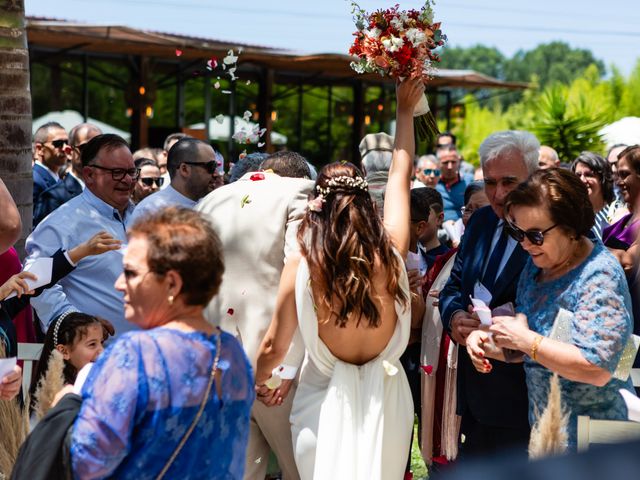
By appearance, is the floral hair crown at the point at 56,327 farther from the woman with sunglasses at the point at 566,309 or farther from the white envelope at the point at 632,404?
the white envelope at the point at 632,404

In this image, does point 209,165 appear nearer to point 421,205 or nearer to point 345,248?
point 421,205

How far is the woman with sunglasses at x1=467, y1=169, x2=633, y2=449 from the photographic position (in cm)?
368

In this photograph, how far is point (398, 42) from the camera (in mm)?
4391

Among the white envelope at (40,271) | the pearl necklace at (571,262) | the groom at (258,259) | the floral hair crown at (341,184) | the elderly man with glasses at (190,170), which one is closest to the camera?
the pearl necklace at (571,262)

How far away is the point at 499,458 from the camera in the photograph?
1092 millimetres

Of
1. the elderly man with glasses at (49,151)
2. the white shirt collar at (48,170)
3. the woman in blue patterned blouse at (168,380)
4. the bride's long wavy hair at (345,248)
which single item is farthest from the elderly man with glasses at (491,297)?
the white shirt collar at (48,170)

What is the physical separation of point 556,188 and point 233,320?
64.1 inches

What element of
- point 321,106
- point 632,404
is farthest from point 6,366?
point 321,106

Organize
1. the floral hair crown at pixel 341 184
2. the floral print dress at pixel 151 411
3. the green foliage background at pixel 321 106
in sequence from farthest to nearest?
the green foliage background at pixel 321 106 < the floral hair crown at pixel 341 184 < the floral print dress at pixel 151 411

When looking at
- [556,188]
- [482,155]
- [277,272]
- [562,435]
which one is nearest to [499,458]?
[562,435]

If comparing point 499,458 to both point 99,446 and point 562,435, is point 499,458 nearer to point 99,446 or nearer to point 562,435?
point 99,446

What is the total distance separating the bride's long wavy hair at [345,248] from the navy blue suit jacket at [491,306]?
566 mm

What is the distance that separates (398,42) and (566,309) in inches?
56.9

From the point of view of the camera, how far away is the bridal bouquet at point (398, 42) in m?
4.42
